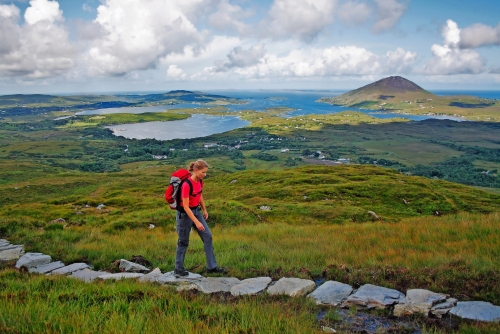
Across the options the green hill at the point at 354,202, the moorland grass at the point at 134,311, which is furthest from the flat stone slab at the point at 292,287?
the green hill at the point at 354,202

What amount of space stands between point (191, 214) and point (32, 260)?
20.2ft

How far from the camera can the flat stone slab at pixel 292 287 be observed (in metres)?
7.85

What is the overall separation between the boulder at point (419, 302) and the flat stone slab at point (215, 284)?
380cm

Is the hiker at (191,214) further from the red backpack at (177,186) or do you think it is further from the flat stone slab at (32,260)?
the flat stone slab at (32,260)

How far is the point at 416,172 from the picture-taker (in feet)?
474

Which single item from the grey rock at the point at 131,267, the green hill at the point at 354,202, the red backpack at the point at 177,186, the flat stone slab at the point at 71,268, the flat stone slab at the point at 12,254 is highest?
the red backpack at the point at 177,186

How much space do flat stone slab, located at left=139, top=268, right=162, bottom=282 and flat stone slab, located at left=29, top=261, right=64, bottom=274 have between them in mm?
3430

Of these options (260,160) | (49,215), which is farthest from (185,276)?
(260,160)

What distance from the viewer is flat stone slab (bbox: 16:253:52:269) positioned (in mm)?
11039

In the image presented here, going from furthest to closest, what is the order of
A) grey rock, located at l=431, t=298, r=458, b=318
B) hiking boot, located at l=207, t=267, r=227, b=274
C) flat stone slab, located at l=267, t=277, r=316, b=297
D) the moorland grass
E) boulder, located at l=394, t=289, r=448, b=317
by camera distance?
hiking boot, located at l=207, t=267, r=227, b=274 → flat stone slab, located at l=267, t=277, r=316, b=297 → boulder, located at l=394, t=289, r=448, b=317 → grey rock, located at l=431, t=298, r=458, b=318 → the moorland grass

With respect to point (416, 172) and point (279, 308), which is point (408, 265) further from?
point (416, 172)

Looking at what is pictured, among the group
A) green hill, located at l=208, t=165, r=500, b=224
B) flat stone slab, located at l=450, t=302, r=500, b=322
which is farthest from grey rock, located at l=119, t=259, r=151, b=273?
green hill, located at l=208, t=165, r=500, b=224

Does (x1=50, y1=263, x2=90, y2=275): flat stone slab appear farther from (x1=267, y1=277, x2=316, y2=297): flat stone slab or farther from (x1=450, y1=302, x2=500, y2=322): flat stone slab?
(x1=450, y1=302, x2=500, y2=322): flat stone slab

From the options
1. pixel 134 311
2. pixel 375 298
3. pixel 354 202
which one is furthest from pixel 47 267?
pixel 354 202
